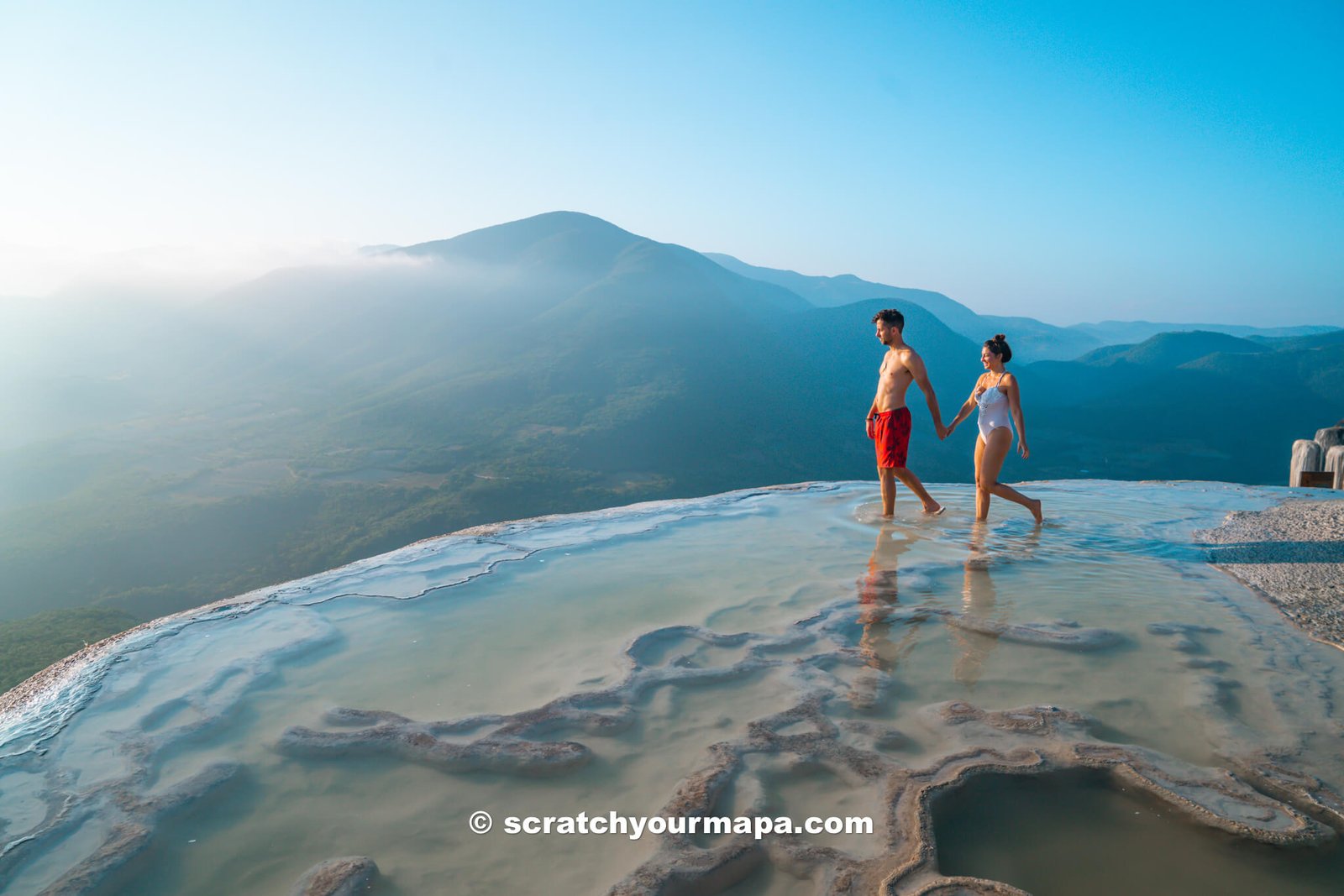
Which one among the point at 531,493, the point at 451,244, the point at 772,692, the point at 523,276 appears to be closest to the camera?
A: the point at 772,692

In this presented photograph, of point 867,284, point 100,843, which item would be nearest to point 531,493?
point 100,843

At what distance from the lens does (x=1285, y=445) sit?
59719 mm

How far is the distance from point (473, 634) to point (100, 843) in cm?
209

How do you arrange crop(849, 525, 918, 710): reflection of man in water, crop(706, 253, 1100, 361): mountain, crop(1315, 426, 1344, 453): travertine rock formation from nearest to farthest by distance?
crop(849, 525, 918, 710): reflection of man in water
crop(1315, 426, 1344, 453): travertine rock formation
crop(706, 253, 1100, 361): mountain

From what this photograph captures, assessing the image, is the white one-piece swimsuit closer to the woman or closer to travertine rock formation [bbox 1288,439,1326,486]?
the woman

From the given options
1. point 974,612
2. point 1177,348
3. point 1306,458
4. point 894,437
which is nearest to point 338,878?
point 974,612

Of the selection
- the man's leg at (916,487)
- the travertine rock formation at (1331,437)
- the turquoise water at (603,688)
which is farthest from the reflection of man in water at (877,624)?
the travertine rock formation at (1331,437)

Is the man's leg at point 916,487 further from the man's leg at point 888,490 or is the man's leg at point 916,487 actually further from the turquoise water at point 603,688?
the turquoise water at point 603,688

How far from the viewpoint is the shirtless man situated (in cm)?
676

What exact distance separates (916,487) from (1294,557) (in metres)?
2.83

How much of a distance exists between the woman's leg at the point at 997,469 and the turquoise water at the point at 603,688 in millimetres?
526

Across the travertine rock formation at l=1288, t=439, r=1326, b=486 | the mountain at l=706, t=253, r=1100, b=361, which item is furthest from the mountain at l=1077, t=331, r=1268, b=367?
the travertine rock formation at l=1288, t=439, r=1326, b=486

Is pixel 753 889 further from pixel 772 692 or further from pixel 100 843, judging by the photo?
pixel 100 843

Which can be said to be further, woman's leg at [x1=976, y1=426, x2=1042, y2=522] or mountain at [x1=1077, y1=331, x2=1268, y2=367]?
mountain at [x1=1077, y1=331, x2=1268, y2=367]
